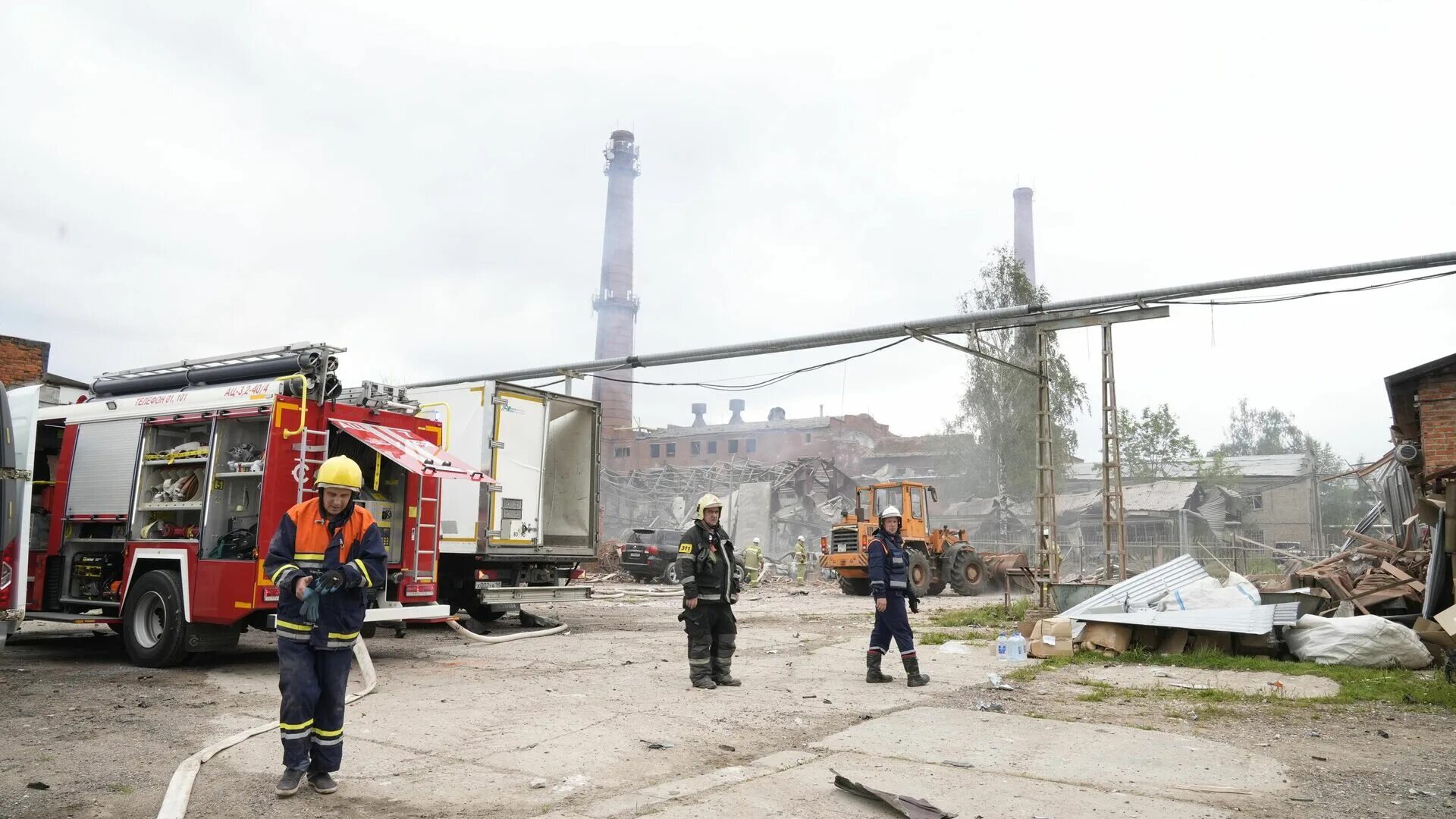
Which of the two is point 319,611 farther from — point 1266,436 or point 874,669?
point 1266,436

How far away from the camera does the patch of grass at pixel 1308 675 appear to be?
23.0 ft

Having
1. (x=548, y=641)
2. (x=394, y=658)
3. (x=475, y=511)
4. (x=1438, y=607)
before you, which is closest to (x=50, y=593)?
(x=394, y=658)

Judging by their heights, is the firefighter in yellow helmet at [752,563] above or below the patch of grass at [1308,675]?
above

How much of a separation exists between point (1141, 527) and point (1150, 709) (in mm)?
39639

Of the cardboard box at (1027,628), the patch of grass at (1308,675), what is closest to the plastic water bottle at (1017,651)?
the patch of grass at (1308,675)

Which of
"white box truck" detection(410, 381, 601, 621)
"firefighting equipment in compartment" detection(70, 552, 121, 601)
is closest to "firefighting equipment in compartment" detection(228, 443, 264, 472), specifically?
"firefighting equipment in compartment" detection(70, 552, 121, 601)

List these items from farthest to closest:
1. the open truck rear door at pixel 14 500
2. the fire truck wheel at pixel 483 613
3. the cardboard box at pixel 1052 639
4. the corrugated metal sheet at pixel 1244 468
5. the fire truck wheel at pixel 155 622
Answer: the corrugated metal sheet at pixel 1244 468
the fire truck wheel at pixel 483 613
the cardboard box at pixel 1052 639
the fire truck wheel at pixel 155 622
the open truck rear door at pixel 14 500

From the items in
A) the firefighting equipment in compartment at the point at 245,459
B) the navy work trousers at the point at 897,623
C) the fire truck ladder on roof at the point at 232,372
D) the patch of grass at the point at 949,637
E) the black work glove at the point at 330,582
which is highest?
the fire truck ladder on roof at the point at 232,372

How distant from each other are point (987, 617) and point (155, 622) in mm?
11009

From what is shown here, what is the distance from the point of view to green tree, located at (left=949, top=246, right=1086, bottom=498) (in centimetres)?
4028

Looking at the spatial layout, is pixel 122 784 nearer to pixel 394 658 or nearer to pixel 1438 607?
pixel 394 658

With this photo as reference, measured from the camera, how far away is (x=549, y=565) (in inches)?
489

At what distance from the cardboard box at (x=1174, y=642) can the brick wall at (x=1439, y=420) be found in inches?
176

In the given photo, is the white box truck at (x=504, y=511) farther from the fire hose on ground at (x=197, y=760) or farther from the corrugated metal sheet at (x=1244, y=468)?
the corrugated metal sheet at (x=1244, y=468)
